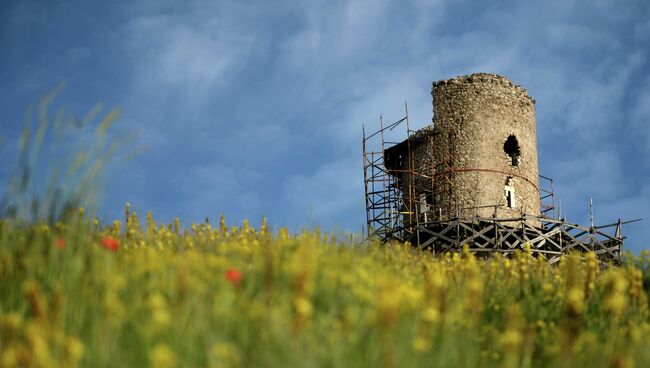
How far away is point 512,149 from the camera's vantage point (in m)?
28.7

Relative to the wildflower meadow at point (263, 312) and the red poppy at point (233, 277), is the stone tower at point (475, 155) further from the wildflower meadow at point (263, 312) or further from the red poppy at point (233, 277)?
the red poppy at point (233, 277)

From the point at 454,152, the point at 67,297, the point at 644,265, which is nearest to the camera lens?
the point at 67,297

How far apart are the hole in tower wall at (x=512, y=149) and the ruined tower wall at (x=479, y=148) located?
3.2 inches

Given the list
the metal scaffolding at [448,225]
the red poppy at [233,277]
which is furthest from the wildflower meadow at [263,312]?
the metal scaffolding at [448,225]

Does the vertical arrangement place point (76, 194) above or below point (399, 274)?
above

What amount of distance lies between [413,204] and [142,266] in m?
24.1

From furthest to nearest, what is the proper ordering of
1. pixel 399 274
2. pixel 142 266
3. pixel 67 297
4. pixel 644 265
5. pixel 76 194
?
pixel 644 265 < pixel 399 274 < pixel 76 194 < pixel 142 266 < pixel 67 297

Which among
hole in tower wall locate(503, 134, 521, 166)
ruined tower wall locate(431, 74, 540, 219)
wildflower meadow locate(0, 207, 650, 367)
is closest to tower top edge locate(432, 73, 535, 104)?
ruined tower wall locate(431, 74, 540, 219)

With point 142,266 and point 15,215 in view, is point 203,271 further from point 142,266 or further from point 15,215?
point 15,215

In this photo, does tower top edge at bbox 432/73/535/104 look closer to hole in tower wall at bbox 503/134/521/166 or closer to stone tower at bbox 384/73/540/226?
stone tower at bbox 384/73/540/226

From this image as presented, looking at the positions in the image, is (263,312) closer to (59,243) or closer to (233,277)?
(233,277)

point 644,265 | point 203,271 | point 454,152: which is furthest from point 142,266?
point 454,152

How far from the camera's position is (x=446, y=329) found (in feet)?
16.5

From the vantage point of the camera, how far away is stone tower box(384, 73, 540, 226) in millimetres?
26938
